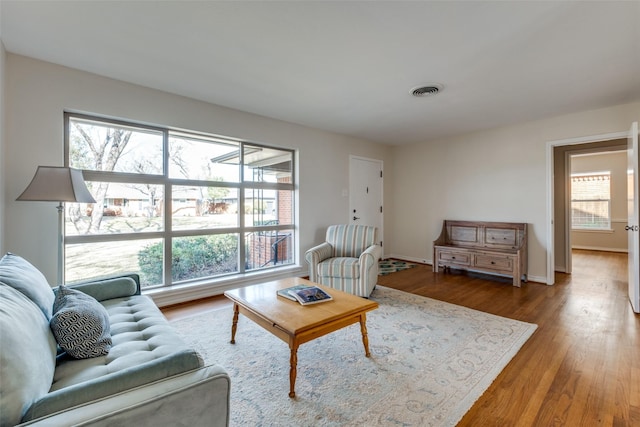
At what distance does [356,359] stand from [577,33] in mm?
2861

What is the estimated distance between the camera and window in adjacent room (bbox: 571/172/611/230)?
6582mm

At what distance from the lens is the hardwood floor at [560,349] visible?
5.01 feet

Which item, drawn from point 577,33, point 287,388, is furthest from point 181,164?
point 577,33

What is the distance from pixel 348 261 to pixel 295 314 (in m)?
1.58

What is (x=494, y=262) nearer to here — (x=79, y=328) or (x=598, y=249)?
(x=79, y=328)

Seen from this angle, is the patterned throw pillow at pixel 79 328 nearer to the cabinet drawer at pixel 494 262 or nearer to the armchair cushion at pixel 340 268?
the armchair cushion at pixel 340 268

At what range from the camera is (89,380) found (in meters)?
0.99

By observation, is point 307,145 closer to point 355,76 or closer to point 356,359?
point 355,76

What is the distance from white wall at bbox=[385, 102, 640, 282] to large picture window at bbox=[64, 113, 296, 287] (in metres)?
2.59

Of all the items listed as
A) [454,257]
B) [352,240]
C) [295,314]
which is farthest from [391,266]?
[295,314]

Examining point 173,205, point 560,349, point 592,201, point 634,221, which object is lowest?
point 560,349

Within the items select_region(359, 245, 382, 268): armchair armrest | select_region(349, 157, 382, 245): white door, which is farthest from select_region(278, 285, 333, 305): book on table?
select_region(349, 157, 382, 245): white door

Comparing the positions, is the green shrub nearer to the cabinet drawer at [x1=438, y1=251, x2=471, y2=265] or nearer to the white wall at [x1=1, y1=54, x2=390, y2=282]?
the white wall at [x1=1, y1=54, x2=390, y2=282]

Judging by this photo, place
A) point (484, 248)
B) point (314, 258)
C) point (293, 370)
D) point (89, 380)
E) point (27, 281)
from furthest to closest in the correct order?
point (484, 248) < point (314, 258) < point (293, 370) < point (27, 281) < point (89, 380)
